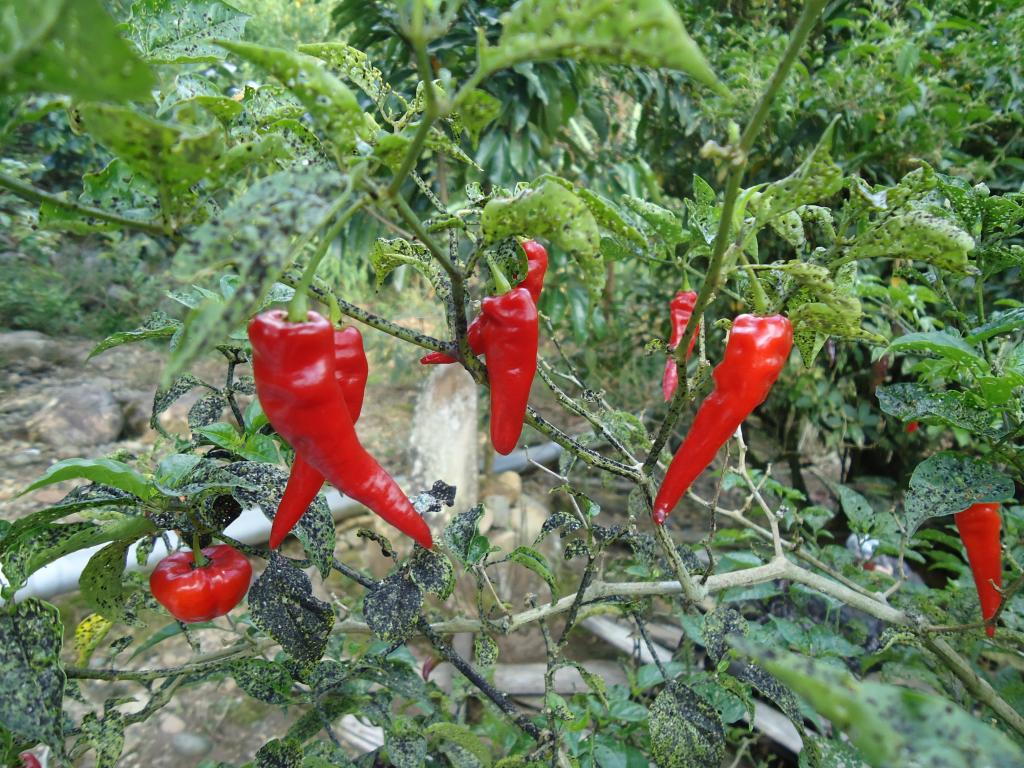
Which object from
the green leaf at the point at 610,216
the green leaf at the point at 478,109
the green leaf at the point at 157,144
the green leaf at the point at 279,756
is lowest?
the green leaf at the point at 279,756

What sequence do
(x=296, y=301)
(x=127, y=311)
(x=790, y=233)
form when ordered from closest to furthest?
(x=296, y=301) → (x=790, y=233) → (x=127, y=311)

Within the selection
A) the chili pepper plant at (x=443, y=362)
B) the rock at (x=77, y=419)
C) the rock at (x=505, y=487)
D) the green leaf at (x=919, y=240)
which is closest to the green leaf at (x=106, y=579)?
the chili pepper plant at (x=443, y=362)

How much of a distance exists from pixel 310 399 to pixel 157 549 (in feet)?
3.25

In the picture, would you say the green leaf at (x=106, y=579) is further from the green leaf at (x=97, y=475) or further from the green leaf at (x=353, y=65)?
the green leaf at (x=353, y=65)

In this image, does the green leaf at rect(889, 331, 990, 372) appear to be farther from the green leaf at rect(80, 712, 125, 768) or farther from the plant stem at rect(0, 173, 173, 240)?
the green leaf at rect(80, 712, 125, 768)

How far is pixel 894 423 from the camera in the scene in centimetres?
168

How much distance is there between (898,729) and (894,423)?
1693 mm

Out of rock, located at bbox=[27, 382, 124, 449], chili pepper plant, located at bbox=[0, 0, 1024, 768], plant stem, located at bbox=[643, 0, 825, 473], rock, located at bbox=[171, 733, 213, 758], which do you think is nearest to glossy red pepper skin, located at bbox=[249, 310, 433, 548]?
chili pepper plant, located at bbox=[0, 0, 1024, 768]

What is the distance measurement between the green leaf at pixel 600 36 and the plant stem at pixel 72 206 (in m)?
0.19

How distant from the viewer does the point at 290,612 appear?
1.69ft

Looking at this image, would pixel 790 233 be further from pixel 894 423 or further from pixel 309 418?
pixel 894 423

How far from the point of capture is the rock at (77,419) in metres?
2.23

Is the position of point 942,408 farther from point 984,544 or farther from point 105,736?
point 105,736

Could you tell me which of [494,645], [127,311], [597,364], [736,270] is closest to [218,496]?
[494,645]
